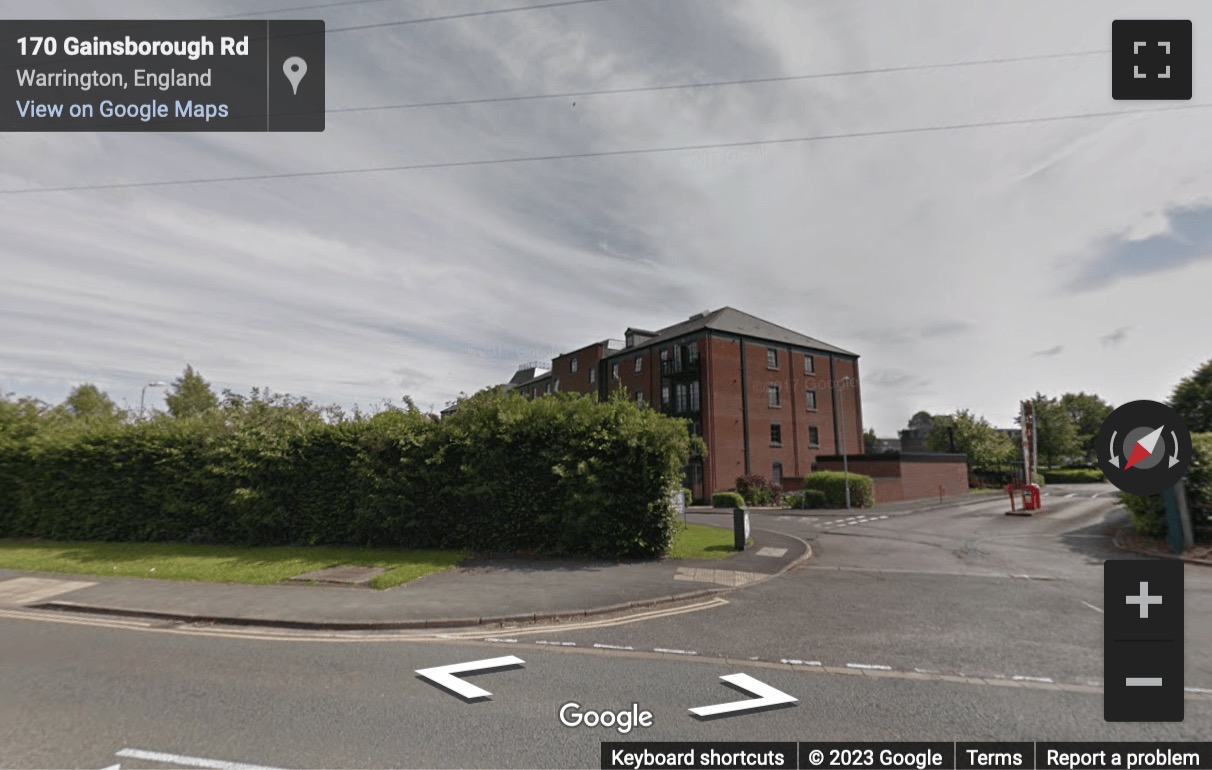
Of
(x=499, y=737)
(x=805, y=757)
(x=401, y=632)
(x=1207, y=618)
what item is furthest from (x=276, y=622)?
(x=1207, y=618)

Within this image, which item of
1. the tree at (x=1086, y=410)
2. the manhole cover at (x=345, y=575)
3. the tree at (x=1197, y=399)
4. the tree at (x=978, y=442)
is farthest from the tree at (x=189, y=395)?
the tree at (x=1086, y=410)

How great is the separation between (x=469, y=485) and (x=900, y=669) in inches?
408

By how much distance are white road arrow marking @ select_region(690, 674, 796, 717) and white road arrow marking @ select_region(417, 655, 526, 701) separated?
83.8 inches

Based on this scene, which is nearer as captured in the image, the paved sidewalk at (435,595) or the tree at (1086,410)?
the paved sidewalk at (435,595)

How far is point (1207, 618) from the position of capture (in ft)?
26.4

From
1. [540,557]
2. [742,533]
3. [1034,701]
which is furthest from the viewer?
[742,533]

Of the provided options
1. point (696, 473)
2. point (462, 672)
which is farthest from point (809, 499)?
point (462, 672)

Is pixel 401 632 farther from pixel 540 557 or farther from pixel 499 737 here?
pixel 540 557

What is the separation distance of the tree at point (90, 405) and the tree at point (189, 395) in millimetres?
3155

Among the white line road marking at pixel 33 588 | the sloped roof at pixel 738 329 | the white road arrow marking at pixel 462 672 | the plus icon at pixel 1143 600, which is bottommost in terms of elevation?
the white line road marking at pixel 33 588

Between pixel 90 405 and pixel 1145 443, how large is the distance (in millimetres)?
46566

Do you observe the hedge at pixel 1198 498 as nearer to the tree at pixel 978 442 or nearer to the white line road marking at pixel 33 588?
the white line road marking at pixel 33 588

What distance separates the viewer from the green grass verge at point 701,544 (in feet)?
44.6

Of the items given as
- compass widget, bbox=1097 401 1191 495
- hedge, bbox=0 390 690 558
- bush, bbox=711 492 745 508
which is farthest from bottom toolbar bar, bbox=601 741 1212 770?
bush, bbox=711 492 745 508
